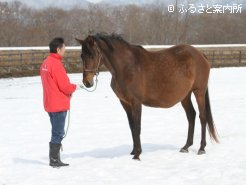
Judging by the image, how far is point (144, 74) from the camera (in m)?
5.46

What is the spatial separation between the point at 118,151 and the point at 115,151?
5 centimetres

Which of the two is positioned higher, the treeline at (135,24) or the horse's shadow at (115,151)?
the horse's shadow at (115,151)

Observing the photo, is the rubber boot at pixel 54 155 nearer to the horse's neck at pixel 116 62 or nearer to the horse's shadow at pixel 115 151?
the horse's shadow at pixel 115 151

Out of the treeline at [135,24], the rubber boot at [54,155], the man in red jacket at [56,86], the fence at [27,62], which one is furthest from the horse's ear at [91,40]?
the treeline at [135,24]

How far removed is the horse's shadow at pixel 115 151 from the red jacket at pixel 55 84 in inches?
44.6

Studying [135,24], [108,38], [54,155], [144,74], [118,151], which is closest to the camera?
[54,155]

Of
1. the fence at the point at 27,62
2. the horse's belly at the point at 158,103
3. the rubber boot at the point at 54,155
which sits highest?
the horse's belly at the point at 158,103

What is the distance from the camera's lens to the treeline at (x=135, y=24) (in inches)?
2261

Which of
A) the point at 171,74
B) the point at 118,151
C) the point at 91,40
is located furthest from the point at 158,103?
the point at 91,40

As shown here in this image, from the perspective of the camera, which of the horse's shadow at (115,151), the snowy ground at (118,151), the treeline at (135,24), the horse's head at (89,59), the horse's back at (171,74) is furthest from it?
the treeline at (135,24)

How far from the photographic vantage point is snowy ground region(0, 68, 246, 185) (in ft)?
14.9

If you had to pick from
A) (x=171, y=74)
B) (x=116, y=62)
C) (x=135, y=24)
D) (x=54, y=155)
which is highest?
(x=116, y=62)

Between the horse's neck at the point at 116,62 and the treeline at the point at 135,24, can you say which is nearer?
the horse's neck at the point at 116,62

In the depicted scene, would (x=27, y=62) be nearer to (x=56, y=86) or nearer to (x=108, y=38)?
(x=108, y=38)
